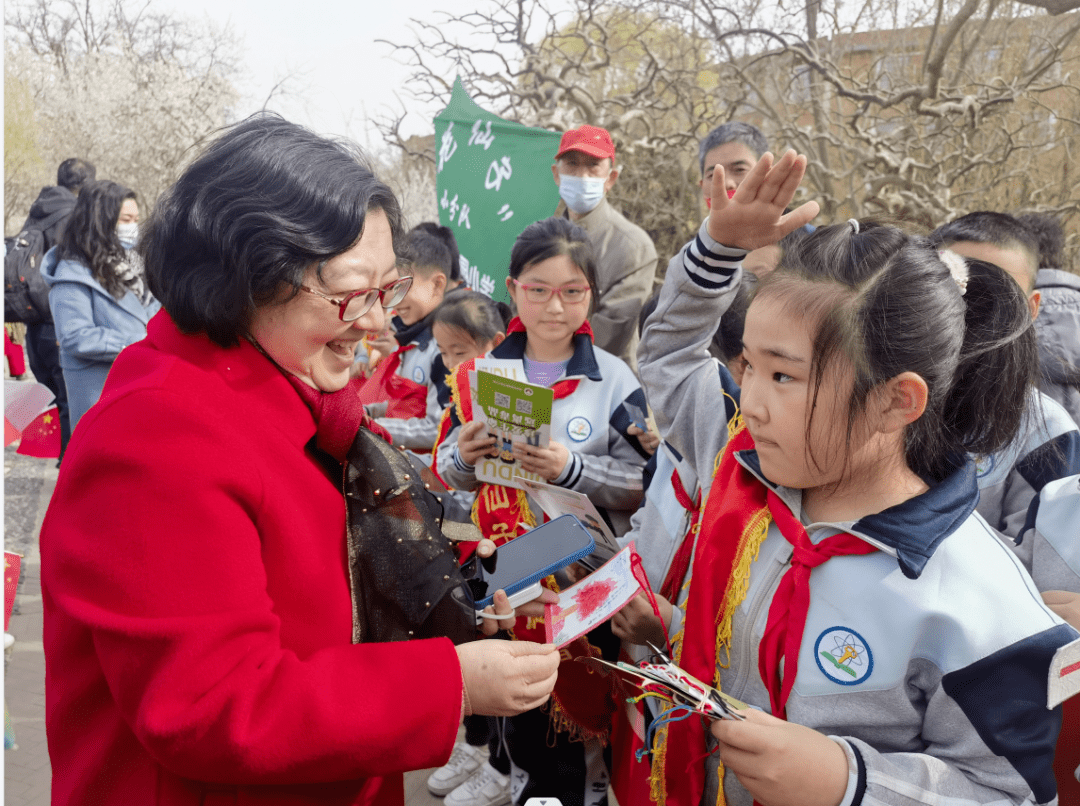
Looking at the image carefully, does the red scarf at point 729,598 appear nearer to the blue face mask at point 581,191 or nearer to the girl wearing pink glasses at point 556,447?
the girl wearing pink glasses at point 556,447

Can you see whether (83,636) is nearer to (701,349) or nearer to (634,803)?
(634,803)

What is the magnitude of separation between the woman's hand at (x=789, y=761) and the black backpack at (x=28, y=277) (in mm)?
6823

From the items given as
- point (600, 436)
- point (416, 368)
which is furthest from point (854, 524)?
point (416, 368)

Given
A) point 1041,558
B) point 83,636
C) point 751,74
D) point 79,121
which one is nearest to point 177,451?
point 83,636

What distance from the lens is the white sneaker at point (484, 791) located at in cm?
286

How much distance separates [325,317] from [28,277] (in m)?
6.33

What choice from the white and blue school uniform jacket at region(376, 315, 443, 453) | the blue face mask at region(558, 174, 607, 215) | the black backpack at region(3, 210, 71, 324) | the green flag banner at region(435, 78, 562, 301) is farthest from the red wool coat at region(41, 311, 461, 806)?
the black backpack at region(3, 210, 71, 324)

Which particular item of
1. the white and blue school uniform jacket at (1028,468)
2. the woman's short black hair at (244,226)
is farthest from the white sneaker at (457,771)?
the woman's short black hair at (244,226)

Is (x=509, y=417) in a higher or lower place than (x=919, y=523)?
lower

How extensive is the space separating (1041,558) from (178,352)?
1765mm

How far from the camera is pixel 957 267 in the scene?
1.38m

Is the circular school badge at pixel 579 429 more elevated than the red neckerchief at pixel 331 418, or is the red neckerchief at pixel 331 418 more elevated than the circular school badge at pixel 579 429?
the red neckerchief at pixel 331 418

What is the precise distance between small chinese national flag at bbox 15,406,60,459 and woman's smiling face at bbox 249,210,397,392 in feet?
7.71

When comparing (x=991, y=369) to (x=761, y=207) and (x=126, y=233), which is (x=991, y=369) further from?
(x=126, y=233)
